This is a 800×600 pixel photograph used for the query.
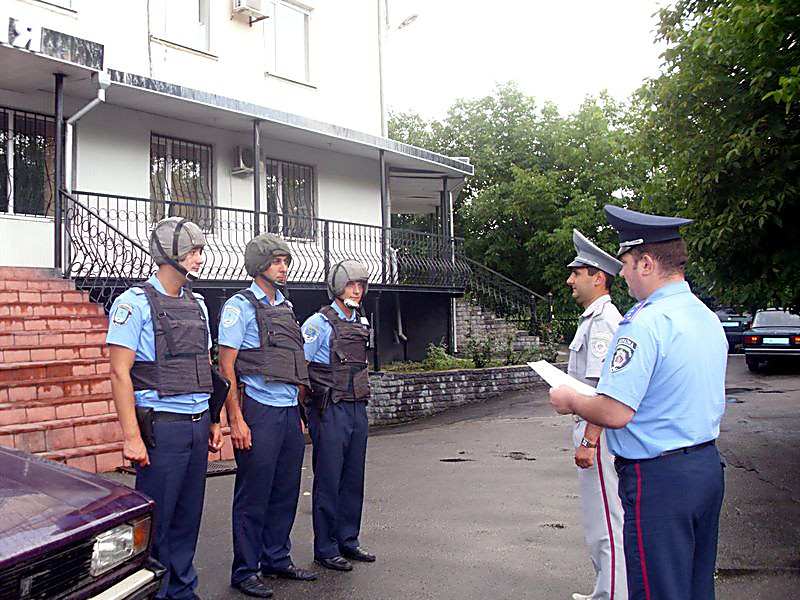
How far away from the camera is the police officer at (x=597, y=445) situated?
13.0ft

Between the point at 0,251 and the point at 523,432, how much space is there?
738 centimetres

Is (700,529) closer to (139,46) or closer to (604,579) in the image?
(604,579)

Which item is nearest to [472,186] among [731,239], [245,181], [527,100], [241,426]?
[527,100]

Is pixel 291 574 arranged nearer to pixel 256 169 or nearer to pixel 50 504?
pixel 50 504

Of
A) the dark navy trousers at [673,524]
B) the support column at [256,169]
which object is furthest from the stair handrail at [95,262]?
the dark navy trousers at [673,524]

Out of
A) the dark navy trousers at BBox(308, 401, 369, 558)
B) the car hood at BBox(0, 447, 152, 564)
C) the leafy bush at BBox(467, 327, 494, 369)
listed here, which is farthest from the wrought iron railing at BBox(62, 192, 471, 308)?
the car hood at BBox(0, 447, 152, 564)

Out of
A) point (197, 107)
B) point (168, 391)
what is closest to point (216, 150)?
point (197, 107)

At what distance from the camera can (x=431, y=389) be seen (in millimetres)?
12961

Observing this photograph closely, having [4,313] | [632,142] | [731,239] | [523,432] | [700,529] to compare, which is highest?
[632,142]

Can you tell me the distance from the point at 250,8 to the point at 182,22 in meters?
1.19

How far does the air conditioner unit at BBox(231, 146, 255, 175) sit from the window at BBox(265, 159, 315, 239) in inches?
34.4

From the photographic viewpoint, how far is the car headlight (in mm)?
2852

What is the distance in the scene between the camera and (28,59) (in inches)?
374

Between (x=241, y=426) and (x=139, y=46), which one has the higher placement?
(x=139, y=46)
